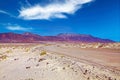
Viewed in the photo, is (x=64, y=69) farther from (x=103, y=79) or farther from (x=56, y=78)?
(x=103, y=79)

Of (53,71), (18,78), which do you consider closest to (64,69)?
(53,71)

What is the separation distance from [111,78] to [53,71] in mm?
3471

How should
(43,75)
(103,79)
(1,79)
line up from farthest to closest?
(1,79)
(43,75)
(103,79)

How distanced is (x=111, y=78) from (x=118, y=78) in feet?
1.13

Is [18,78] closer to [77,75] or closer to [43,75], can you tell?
[43,75]

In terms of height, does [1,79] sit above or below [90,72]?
below

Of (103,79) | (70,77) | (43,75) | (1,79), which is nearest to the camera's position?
(103,79)

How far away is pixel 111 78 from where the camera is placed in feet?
29.2

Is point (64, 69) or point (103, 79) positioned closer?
point (103, 79)

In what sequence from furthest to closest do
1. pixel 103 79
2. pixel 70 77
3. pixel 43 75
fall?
pixel 43 75 → pixel 70 77 → pixel 103 79

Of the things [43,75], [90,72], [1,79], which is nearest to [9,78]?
[1,79]

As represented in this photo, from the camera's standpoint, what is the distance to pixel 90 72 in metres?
9.97

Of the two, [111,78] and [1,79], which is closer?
[111,78]

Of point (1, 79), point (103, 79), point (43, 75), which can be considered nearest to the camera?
point (103, 79)
